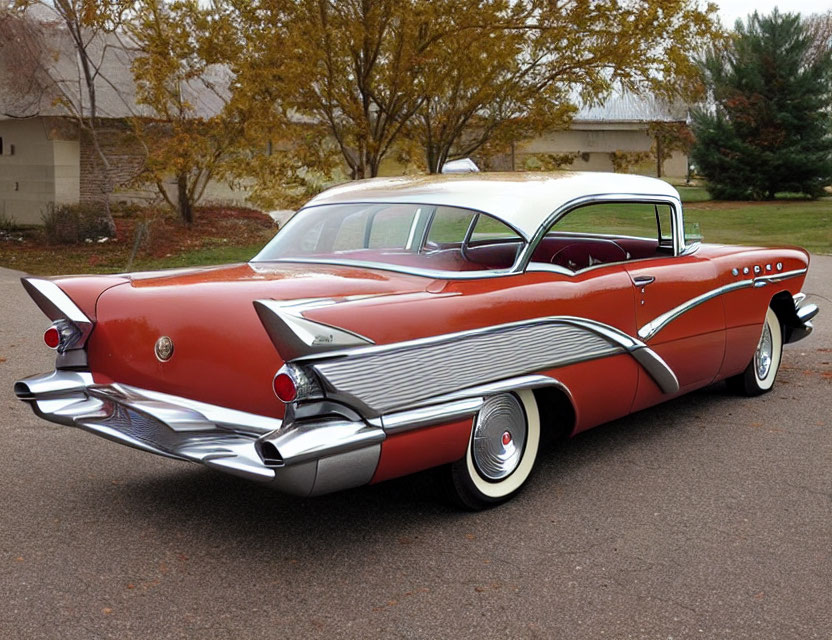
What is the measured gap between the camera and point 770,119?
33.2 meters

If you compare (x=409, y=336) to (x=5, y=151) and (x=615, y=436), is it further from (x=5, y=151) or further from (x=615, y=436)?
(x=5, y=151)

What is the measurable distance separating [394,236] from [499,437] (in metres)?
1.33

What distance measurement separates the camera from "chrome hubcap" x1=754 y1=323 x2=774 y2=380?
21.8 feet

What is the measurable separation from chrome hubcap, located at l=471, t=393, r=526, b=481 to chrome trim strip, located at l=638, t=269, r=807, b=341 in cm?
101

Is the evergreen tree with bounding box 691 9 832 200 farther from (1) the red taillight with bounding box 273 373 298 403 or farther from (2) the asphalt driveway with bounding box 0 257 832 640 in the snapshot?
(1) the red taillight with bounding box 273 373 298 403

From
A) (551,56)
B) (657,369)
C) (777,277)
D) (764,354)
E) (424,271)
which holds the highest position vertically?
(551,56)

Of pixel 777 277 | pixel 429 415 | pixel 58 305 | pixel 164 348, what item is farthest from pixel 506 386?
pixel 777 277

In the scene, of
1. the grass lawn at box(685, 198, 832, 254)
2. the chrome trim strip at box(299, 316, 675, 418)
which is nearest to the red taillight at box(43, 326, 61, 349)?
the chrome trim strip at box(299, 316, 675, 418)

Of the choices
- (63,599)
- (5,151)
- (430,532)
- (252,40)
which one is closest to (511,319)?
(430,532)

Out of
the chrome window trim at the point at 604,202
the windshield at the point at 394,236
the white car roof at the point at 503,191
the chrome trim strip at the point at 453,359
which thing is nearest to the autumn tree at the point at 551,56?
the chrome window trim at the point at 604,202

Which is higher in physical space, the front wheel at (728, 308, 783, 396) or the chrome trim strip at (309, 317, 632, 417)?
the chrome trim strip at (309, 317, 632, 417)

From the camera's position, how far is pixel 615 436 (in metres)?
5.70

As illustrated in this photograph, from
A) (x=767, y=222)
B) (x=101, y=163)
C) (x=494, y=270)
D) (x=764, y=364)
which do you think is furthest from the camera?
(x=767, y=222)

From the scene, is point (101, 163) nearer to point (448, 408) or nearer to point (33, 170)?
point (33, 170)
